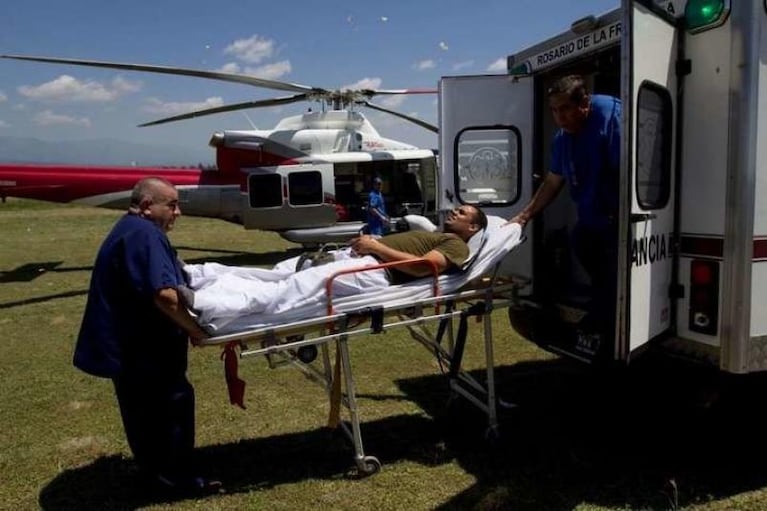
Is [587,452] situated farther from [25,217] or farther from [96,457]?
[25,217]

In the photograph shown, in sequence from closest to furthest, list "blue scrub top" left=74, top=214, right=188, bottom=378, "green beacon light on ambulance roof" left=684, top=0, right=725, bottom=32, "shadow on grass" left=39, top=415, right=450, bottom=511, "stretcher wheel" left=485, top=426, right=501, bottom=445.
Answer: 1. "green beacon light on ambulance roof" left=684, top=0, right=725, bottom=32
2. "blue scrub top" left=74, top=214, right=188, bottom=378
3. "shadow on grass" left=39, top=415, right=450, bottom=511
4. "stretcher wheel" left=485, top=426, right=501, bottom=445

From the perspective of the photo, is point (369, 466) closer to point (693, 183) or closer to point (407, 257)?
point (407, 257)

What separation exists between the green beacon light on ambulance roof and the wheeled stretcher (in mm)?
1532

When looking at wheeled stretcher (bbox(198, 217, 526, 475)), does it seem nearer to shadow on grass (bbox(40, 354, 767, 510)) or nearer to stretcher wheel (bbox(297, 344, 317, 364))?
stretcher wheel (bbox(297, 344, 317, 364))

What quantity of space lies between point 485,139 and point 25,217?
1010 inches

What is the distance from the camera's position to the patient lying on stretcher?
3.51m

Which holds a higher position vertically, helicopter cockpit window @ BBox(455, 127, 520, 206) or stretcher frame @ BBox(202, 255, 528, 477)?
helicopter cockpit window @ BBox(455, 127, 520, 206)

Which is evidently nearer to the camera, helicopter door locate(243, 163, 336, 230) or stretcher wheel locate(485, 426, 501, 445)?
stretcher wheel locate(485, 426, 501, 445)

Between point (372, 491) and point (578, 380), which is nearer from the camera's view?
point (372, 491)

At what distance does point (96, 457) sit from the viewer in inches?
172

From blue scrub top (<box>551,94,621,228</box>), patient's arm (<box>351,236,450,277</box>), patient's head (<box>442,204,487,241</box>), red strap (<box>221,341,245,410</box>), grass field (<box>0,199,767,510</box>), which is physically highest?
blue scrub top (<box>551,94,621,228</box>)

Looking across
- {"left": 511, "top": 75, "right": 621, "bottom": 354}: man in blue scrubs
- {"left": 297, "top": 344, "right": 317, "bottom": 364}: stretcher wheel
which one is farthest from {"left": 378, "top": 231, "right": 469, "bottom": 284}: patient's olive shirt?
{"left": 511, "top": 75, "right": 621, "bottom": 354}: man in blue scrubs

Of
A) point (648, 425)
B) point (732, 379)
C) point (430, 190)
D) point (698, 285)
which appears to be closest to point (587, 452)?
point (648, 425)

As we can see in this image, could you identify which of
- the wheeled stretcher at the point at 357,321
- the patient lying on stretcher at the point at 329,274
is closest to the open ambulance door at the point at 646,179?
the wheeled stretcher at the point at 357,321
